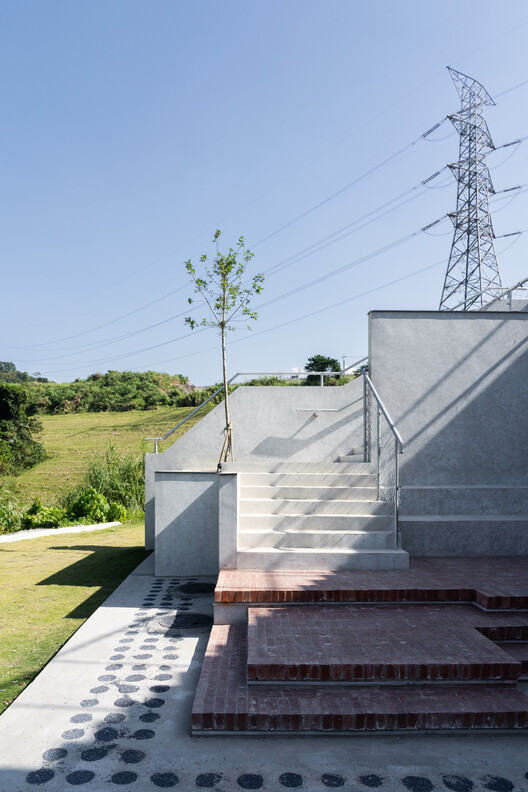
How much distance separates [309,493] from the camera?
651cm

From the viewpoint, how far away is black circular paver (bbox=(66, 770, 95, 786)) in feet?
8.71

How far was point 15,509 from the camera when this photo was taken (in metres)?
14.0

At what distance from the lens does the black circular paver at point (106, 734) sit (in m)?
3.09

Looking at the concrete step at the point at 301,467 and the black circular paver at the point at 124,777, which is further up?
the concrete step at the point at 301,467

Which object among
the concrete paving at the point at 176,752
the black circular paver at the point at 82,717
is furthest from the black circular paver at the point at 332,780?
the black circular paver at the point at 82,717

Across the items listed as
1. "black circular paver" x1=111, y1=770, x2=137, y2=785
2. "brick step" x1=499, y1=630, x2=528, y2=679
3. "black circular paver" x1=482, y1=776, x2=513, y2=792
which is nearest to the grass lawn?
"black circular paver" x1=111, y1=770, x2=137, y2=785

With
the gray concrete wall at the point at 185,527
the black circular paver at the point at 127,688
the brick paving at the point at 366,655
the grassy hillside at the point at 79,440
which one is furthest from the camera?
the grassy hillside at the point at 79,440

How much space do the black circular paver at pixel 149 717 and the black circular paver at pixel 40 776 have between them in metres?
0.66

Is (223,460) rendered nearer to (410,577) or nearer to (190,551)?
(190,551)

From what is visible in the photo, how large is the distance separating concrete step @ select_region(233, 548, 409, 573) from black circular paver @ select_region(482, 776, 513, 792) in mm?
2811

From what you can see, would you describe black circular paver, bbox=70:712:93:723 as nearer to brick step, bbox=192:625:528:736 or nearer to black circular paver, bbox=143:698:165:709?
black circular paver, bbox=143:698:165:709

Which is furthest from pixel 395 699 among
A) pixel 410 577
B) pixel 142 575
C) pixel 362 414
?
pixel 362 414

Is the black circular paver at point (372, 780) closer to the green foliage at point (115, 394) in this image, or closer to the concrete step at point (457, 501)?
the concrete step at point (457, 501)

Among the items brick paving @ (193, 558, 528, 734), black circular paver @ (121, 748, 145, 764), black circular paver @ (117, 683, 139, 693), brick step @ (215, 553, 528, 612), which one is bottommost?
black circular paver @ (117, 683, 139, 693)
